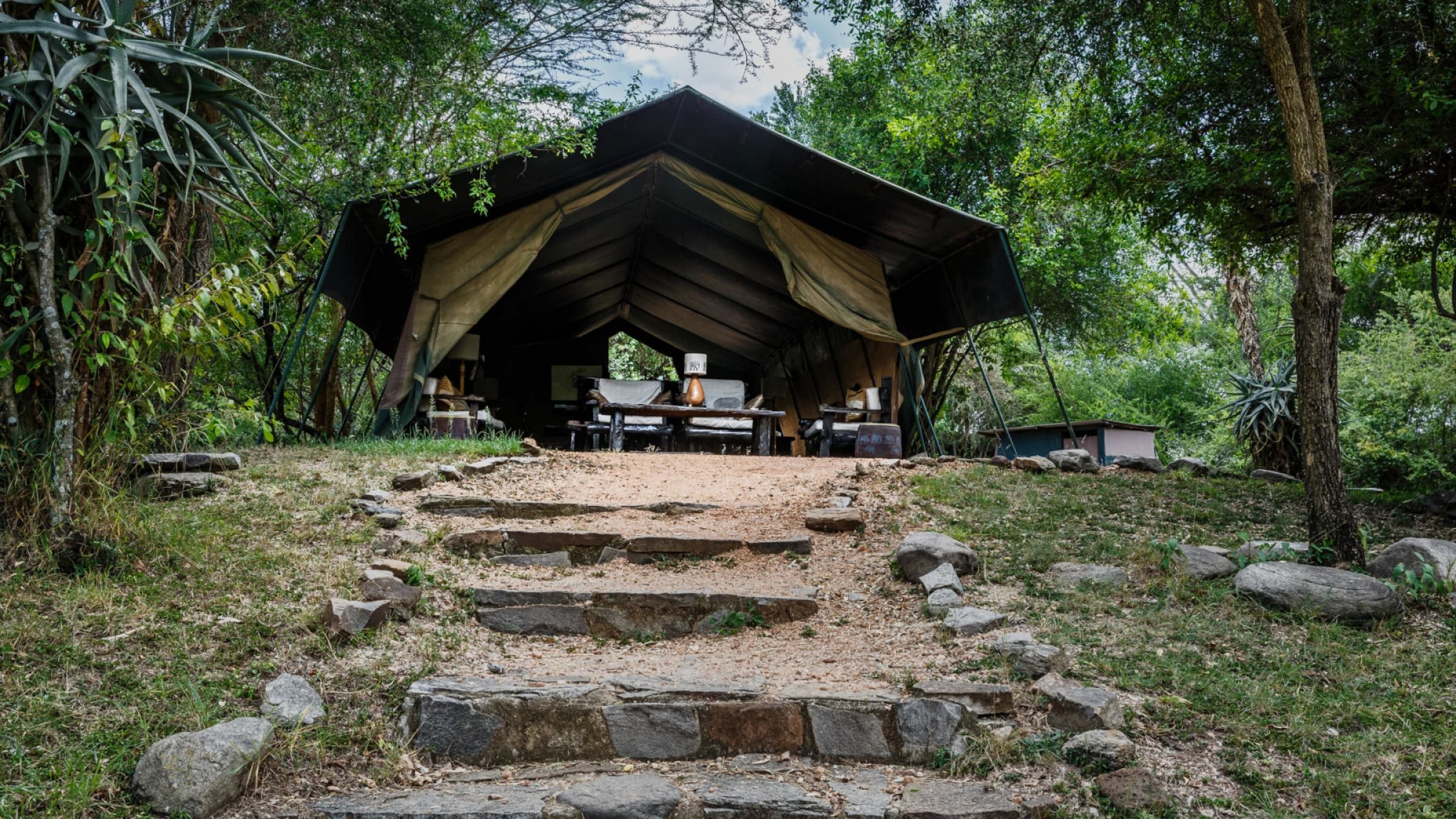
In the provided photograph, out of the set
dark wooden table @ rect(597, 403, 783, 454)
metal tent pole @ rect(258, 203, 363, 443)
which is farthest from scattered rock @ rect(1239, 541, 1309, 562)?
metal tent pole @ rect(258, 203, 363, 443)

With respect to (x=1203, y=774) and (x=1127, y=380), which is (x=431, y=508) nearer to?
(x=1203, y=774)

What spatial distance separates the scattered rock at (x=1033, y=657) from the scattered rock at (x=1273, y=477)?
4.28 meters

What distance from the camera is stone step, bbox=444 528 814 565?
4.26 m

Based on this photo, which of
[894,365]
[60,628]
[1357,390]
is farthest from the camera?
[1357,390]

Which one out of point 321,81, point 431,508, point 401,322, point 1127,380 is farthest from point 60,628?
point 1127,380

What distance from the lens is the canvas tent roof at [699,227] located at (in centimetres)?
763

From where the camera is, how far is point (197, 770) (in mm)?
2164

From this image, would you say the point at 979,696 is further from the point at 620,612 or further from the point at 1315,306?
the point at 1315,306

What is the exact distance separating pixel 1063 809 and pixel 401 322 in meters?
9.05

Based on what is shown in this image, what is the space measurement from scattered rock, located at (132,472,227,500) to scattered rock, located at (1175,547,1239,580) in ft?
14.4

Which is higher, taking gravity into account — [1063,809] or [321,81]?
[321,81]

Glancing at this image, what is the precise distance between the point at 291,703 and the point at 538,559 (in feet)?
5.66

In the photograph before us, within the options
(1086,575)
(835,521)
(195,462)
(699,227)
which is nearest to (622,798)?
(1086,575)

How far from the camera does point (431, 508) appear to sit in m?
4.70
